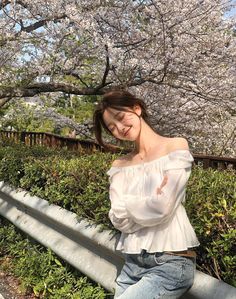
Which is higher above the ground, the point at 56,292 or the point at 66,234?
the point at 66,234

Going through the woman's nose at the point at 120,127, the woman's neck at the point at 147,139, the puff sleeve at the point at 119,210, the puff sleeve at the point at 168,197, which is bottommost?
the puff sleeve at the point at 119,210

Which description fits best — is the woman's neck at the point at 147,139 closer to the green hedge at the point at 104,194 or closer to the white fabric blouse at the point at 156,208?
Answer: the white fabric blouse at the point at 156,208

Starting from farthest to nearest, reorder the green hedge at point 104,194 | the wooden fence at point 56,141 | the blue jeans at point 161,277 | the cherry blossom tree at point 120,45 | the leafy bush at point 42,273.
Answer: the wooden fence at point 56,141
the cherry blossom tree at point 120,45
the leafy bush at point 42,273
the green hedge at point 104,194
the blue jeans at point 161,277

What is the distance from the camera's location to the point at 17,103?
1602 centimetres

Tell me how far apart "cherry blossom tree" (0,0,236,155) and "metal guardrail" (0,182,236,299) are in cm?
392

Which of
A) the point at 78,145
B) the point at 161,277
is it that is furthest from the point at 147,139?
the point at 78,145

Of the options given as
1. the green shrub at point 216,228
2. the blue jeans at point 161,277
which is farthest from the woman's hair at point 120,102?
the blue jeans at point 161,277

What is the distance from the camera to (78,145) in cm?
878

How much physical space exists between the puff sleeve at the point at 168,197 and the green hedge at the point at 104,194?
1.17 feet

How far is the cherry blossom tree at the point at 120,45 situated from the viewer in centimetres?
795

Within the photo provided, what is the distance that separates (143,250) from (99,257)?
1.00 m

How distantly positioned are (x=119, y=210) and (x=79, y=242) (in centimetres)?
124

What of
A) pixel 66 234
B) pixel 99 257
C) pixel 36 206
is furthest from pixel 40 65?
pixel 99 257

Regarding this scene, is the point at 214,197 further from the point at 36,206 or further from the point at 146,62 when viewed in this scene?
the point at 146,62
